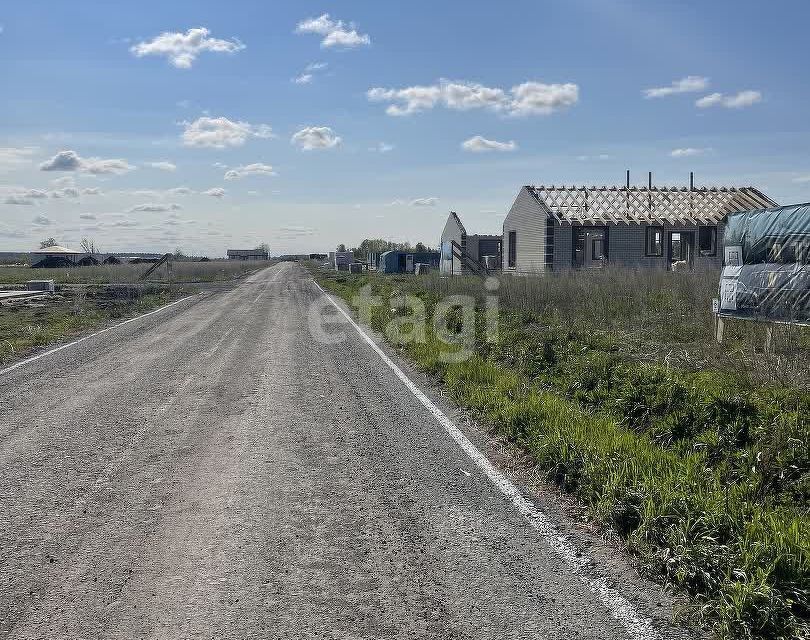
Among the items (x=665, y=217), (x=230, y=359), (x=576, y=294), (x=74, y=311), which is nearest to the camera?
→ (x=230, y=359)

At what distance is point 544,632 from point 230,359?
10.2m

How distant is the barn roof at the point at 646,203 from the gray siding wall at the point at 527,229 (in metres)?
0.60

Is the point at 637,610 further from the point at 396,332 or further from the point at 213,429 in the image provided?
the point at 396,332

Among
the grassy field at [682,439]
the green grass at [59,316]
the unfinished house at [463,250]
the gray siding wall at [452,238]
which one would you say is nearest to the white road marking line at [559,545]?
the grassy field at [682,439]

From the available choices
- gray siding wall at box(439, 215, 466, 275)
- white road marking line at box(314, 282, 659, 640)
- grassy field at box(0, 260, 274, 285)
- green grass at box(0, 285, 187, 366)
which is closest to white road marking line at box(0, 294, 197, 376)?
green grass at box(0, 285, 187, 366)

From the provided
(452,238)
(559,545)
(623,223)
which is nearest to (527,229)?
(623,223)

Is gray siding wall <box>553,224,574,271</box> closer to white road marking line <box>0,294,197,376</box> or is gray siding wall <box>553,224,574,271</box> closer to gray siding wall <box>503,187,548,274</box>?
gray siding wall <box>503,187,548,274</box>

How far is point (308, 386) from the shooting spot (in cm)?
1027

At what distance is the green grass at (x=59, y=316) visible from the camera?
1540cm

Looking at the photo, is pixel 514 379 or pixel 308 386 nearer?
pixel 514 379

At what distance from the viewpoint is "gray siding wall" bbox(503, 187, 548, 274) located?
34312 millimetres

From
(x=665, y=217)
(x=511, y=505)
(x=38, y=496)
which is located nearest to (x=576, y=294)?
(x=511, y=505)

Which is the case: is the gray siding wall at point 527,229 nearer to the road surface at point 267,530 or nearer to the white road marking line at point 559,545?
the road surface at point 267,530

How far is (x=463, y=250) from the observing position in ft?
144
